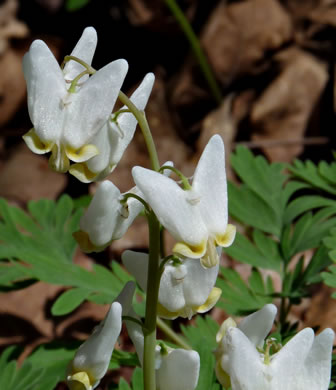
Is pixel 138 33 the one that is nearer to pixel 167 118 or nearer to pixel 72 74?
pixel 167 118

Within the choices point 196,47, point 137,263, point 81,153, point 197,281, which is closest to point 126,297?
point 137,263

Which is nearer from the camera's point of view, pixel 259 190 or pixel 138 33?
pixel 259 190

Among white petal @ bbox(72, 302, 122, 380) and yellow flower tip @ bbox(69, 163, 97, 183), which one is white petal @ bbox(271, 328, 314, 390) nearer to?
white petal @ bbox(72, 302, 122, 380)

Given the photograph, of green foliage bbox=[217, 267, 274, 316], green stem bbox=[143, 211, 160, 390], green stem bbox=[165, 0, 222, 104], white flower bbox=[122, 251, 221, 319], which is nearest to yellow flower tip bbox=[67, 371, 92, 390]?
green stem bbox=[143, 211, 160, 390]

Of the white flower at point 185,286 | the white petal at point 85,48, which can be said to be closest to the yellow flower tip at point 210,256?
the white flower at point 185,286

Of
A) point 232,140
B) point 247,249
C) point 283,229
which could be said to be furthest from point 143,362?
point 232,140

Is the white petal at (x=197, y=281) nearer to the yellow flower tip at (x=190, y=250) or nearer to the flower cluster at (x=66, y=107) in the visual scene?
the yellow flower tip at (x=190, y=250)
